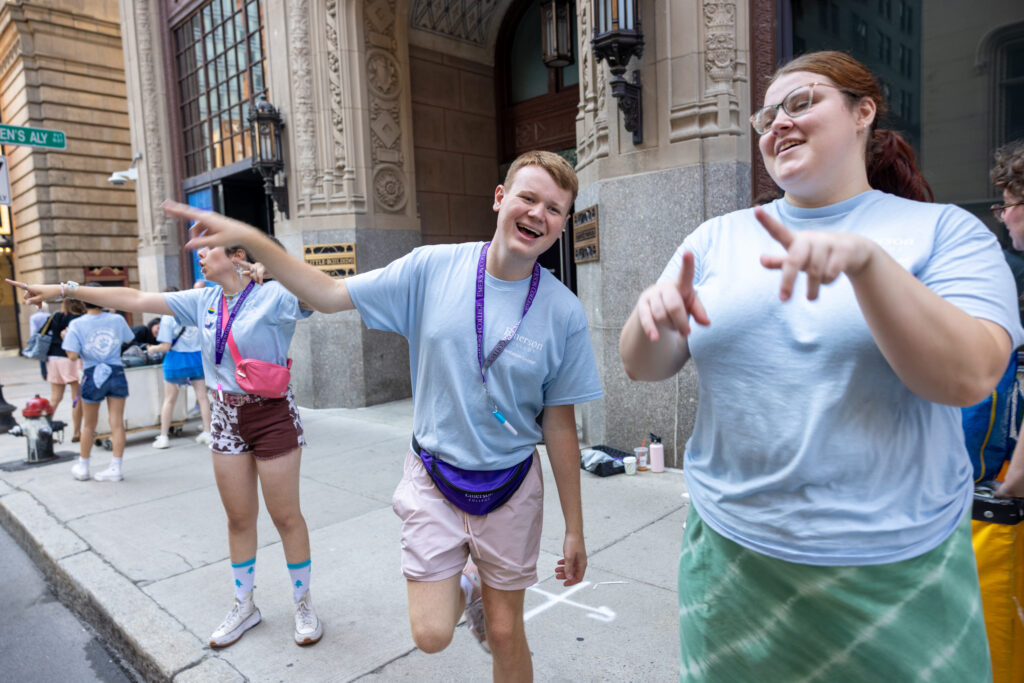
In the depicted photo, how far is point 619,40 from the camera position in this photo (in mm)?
5262

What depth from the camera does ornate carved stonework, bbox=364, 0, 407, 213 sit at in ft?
30.7

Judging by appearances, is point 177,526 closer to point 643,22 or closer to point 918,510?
point 918,510

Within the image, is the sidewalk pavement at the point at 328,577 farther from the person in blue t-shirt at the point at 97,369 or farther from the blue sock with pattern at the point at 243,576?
the person in blue t-shirt at the point at 97,369

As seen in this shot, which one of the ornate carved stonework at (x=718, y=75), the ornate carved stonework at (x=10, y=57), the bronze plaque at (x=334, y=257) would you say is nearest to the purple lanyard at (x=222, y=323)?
the ornate carved stonework at (x=718, y=75)

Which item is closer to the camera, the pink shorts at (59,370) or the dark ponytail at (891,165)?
the dark ponytail at (891,165)

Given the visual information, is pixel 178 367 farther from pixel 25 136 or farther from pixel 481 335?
pixel 481 335

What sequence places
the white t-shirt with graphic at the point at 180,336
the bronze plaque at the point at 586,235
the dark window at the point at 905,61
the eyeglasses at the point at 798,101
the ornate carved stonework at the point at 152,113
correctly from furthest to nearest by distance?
the ornate carved stonework at the point at 152,113 < the white t-shirt with graphic at the point at 180,336 < the bronze plaque at the point at 586,235 < the dark window at the point at 905,61 < the eyeglasses at the point at 798,101

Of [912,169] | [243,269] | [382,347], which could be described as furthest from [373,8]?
[912,169]

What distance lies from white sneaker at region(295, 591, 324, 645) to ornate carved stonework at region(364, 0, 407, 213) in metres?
7.06

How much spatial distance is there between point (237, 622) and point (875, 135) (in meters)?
3.36

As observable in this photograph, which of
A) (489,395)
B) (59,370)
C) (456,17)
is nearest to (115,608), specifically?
(489,395)

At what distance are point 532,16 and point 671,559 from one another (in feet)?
28.6

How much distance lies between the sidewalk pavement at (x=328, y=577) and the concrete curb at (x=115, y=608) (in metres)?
0.01

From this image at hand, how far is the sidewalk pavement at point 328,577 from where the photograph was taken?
9.91 ft
